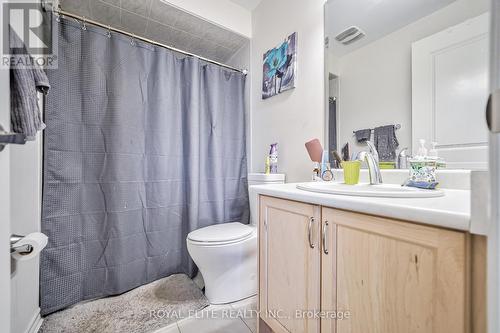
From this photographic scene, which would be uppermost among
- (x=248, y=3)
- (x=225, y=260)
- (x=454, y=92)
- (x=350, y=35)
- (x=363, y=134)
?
(x=248, y=3)

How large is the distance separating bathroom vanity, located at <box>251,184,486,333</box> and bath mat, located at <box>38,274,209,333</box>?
2.11 feet

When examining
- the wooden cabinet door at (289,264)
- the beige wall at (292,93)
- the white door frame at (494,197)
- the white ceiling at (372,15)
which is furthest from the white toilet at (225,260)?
the white ceiling at (372,15)

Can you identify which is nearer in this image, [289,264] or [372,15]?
[289,264]

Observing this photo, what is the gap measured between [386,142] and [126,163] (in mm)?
1537

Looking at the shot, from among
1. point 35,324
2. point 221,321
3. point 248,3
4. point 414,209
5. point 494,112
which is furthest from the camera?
point 248,3

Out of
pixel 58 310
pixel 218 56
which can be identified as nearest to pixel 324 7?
pixel 218 56

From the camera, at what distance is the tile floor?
1.04 meters

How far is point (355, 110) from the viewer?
1.06 meters

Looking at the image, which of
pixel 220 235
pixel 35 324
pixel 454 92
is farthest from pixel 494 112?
pixel 35 324

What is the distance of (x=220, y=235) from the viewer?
3.92 feet

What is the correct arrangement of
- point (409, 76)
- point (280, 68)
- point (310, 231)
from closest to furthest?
point (310, 231) → point (409, 76) → point (280, 68)

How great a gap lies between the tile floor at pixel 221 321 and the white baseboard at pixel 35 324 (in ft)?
1.92

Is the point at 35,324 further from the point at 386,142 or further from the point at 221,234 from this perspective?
the point at 386,142

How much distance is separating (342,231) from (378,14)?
1.08m
